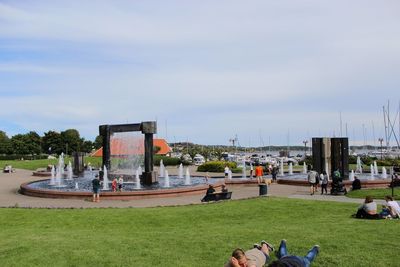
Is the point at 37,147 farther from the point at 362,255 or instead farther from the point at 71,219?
the point at 362,255

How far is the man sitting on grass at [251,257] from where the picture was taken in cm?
729

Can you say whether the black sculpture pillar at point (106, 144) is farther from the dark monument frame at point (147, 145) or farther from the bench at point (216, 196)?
the bench at point (216, 196)

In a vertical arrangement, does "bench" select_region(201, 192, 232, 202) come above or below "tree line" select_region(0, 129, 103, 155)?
below

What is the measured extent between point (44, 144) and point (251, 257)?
371 ft

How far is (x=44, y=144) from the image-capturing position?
114m

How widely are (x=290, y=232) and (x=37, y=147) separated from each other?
4244 inches

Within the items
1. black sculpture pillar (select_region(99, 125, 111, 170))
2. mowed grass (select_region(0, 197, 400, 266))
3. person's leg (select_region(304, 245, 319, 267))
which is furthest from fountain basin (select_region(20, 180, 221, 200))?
person's leg (select_region(304, 245, 319, 267))

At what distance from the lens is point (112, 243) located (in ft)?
36.0

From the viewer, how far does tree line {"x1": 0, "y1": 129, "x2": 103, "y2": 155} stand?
4281 inches

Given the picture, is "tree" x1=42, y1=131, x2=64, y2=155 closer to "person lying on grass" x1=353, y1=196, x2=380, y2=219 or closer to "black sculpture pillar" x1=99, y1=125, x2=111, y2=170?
"black sculpture pillar" x1=99, y1=125, x2=111, y2=170

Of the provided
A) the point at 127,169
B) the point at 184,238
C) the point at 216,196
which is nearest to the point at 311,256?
the point at 184,238

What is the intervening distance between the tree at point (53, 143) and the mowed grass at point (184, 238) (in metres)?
101

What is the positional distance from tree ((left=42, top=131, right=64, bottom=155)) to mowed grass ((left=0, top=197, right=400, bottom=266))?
101 m

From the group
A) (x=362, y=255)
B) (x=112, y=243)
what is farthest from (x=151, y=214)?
(x=362, y=255)
